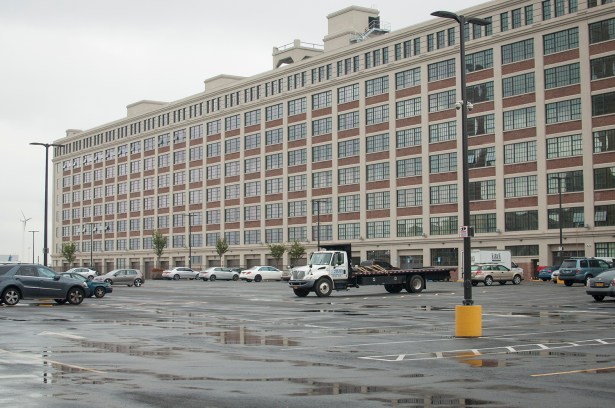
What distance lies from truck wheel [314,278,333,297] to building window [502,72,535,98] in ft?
130

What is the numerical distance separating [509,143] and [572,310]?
4827 centimetres

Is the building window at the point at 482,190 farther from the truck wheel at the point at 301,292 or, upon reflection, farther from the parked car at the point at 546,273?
the truck wheel at the point at 301,292

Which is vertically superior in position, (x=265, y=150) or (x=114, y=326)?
(x=265, y=150)

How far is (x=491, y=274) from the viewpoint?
58500mm

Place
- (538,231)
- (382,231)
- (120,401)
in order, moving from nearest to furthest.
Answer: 1. (120,401)
2. (538,231)
3. (382,231)

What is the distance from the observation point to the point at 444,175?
81.9 meters

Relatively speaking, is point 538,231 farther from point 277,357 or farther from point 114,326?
point 277,357

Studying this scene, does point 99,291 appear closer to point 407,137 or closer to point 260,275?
point 260,275

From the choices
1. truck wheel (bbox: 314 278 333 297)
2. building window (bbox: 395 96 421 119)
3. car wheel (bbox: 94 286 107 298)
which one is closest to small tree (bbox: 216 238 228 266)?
building window (bbox: 395 96 421 119)

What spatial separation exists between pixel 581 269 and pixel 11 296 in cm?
3525

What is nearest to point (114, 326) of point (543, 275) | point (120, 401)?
point (120, 401)

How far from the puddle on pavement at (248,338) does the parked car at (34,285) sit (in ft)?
46.8

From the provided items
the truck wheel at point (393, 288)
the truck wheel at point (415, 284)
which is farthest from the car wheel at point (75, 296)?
the truck wheel at point (415, 284)

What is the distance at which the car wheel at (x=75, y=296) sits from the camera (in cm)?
3419
